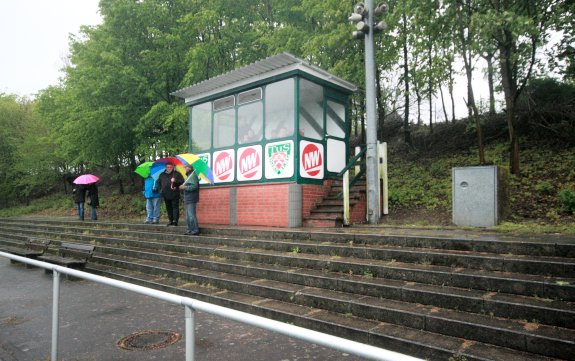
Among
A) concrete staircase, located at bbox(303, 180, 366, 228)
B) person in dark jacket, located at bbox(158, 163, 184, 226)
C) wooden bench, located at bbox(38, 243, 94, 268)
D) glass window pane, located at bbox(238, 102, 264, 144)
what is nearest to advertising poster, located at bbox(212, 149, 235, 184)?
glass window pane, located at bbox(238, 102, 264, 144)

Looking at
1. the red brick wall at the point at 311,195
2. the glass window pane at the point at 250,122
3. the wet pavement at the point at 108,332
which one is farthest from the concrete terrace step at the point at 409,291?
the glass window pane at the point at 250,122

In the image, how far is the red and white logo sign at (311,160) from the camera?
9.30m

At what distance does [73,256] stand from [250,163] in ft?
16.5

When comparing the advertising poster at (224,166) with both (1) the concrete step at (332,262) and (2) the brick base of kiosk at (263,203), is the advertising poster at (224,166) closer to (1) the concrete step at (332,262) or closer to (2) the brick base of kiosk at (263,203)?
(2) the brick base of kiosk at (263,203)

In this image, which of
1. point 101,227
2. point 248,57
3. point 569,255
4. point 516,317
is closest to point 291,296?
point 516,317

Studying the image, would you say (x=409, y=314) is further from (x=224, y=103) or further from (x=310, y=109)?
(x=224, y=103)

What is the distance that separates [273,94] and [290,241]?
15.1ft

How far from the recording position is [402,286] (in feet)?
14.9

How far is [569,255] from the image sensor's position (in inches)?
169

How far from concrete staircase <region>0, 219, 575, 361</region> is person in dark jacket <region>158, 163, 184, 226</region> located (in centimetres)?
256

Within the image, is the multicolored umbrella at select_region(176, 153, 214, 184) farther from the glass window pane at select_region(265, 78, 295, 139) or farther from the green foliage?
the green foliage

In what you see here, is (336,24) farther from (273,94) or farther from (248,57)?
(273,94)

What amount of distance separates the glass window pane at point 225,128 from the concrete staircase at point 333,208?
3275 millimetres

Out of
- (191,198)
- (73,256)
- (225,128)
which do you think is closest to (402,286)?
(191,198)
